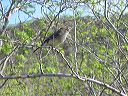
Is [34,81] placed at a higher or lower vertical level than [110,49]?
lower

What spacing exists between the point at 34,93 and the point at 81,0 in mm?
5340

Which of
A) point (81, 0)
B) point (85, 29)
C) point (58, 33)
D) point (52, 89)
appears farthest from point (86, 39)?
point (52, 89)

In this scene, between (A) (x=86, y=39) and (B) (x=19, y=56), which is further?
(A) (x=86, y=39)

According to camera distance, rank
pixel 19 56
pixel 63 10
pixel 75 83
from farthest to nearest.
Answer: pixel 75 83 → pixel 19 56 → pixel 63 10

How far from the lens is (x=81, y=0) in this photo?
7164 mm

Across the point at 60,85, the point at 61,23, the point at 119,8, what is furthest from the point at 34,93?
the point at 119,8

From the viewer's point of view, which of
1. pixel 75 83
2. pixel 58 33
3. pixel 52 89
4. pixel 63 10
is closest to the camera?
pixel 63 10

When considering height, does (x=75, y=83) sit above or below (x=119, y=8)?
below

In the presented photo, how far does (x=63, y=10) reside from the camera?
7055mm

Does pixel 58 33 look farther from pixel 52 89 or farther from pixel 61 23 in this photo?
pixel 52 89

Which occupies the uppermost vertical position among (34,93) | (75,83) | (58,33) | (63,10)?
(63,10)

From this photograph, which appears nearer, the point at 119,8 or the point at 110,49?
the point at 119,8

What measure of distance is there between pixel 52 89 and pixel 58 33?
3949 mm

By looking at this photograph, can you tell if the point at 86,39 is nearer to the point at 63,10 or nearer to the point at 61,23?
the point at 61,23
